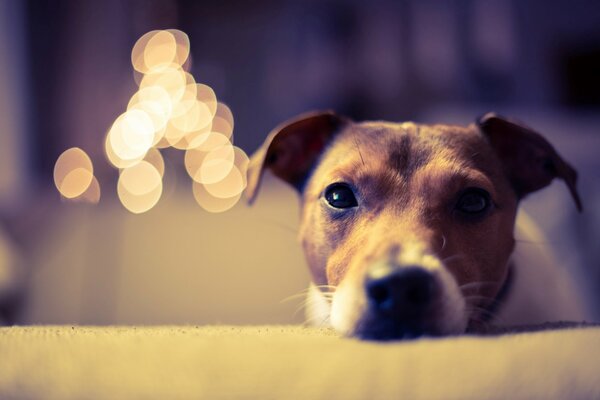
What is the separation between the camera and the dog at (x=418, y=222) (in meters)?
1.19

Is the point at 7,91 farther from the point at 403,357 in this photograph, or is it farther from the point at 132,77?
the point at 403,357

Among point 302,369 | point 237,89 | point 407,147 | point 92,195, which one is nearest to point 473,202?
point 407,147

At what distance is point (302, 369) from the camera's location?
0.76 metres

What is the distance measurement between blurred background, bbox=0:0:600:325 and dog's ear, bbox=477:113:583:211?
2.01 metres

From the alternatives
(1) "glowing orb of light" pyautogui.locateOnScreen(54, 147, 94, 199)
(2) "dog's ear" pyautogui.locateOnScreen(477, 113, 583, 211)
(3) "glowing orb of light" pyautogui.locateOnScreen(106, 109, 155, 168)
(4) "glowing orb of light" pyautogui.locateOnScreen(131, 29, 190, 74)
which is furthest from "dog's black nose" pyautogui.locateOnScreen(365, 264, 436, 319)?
(4) "glowing orb of light" pyautogui.locateOnScreen(131, 29, 190, 74)

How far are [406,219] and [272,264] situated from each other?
2.37m

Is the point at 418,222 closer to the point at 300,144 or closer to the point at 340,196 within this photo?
the point at 340,196

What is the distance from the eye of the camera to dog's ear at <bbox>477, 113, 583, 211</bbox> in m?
1.89

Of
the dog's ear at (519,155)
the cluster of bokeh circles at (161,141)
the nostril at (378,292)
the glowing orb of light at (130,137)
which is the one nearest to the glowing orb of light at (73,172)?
the cluster of bokeh circles at (161,141)

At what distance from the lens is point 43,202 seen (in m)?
4.54

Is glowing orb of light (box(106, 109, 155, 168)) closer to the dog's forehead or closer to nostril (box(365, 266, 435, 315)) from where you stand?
the dog's forehead

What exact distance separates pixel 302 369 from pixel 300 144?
4.65 ft

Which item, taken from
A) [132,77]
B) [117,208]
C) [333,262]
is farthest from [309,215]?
[132,77]

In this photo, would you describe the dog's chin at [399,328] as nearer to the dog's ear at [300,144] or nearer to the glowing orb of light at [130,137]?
the dog's ear at [300,144]
